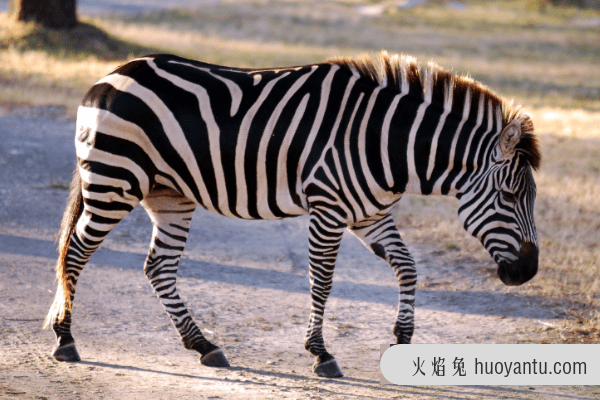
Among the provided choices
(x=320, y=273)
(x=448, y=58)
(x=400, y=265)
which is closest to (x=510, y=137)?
(x=400, y=265)

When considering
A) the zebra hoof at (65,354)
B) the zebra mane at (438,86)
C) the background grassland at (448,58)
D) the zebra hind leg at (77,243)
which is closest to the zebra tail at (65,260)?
the zebra hind leg at (77,243)

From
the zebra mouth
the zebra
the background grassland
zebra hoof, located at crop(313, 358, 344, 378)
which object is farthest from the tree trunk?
the zebra mouth

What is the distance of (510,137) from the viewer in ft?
13.0

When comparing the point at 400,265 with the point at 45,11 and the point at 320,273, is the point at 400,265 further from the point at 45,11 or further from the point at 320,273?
the point at 45,11

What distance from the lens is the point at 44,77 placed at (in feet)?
42.4

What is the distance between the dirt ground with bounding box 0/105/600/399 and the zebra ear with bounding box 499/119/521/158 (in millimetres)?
1607

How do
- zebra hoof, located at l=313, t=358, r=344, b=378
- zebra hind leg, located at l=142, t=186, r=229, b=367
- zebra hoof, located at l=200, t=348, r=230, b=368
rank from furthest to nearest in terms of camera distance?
zebra hind leg, located at l=142, t=186, r=229, b=367
zebra hoof, located at l=200, t=348, r=230, b=368
zebra hoof, located at l=313, t=358, r=344, b=378

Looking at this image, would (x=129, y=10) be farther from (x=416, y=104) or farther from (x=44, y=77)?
(x=416, y=104)

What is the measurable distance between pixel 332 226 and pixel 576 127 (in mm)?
9986

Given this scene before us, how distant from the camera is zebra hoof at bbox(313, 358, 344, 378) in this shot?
4246 mm

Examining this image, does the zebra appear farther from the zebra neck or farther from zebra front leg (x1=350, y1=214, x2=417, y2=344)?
zebra front leg (x1=350, y1=214, x2=417, y2=344)

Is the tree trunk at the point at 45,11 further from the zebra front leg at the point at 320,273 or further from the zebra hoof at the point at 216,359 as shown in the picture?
the zebra front leg at the point at 320,273

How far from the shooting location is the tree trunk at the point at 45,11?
1483cm

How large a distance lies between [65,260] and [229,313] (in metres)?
1.47
